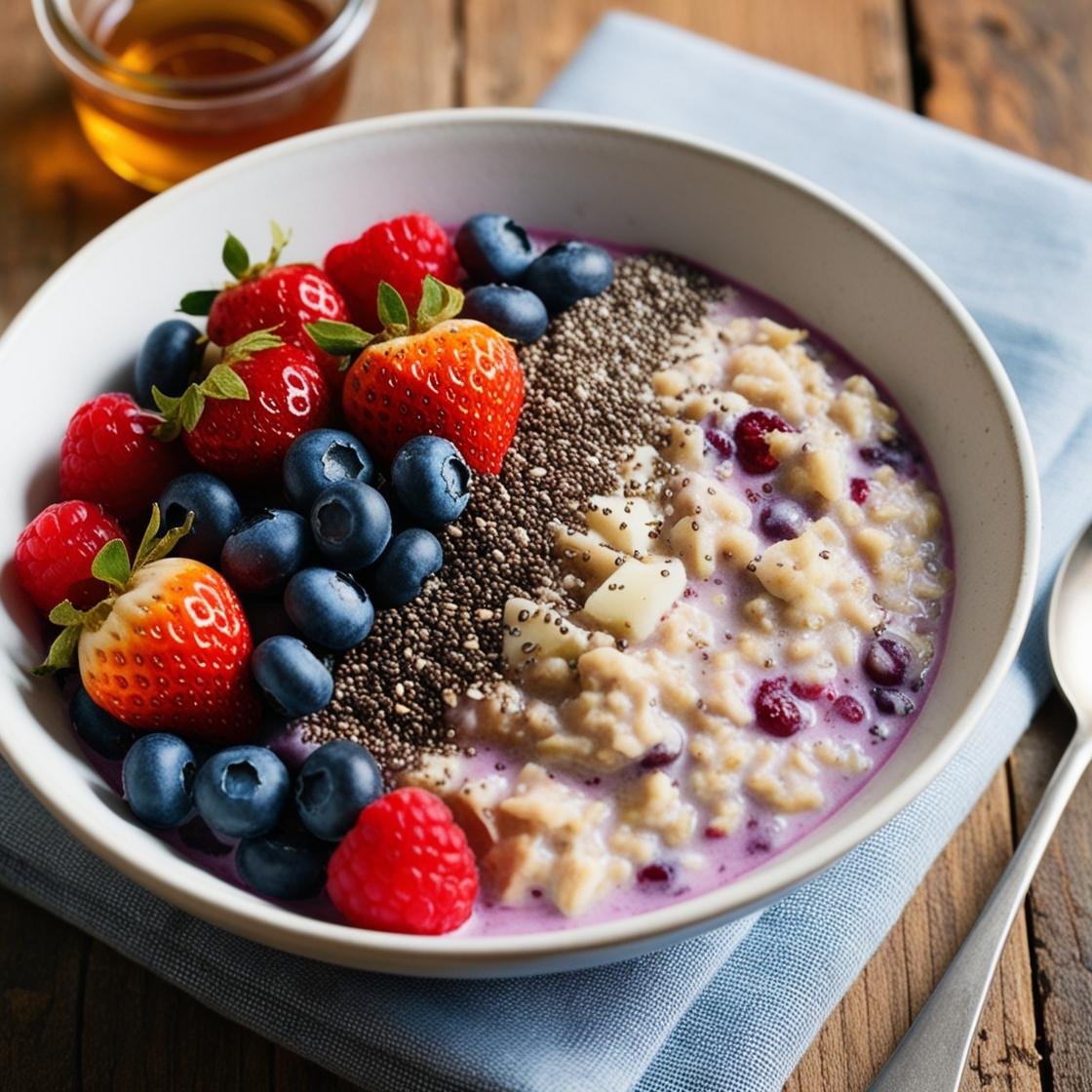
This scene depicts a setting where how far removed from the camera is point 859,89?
2.39 m

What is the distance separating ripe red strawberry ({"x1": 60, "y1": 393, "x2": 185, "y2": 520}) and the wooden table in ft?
1.55

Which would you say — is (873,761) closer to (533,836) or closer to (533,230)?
(533,836)

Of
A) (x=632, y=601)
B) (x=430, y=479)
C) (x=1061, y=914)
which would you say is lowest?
(x=1061, y=914)

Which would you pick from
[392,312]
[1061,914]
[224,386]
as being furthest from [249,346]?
[1061,914]

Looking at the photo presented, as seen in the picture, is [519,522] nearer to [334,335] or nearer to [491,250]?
[334,335]

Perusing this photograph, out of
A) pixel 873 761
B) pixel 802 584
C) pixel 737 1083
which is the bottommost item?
pixel 737 1083

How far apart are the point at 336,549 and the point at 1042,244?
3.95 ft

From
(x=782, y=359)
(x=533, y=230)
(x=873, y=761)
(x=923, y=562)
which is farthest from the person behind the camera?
(x=533, y=230)

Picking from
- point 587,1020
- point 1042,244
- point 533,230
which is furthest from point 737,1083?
point 1042,244

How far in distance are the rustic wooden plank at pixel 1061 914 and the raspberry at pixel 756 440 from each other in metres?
0.50

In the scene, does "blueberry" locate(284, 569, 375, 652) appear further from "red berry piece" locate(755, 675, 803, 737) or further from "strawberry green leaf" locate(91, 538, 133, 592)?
"red berry piece" locate(755, 675, 803, 737)

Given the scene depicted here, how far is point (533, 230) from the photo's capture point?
193 centimetres

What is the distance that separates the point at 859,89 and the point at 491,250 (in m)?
1.00

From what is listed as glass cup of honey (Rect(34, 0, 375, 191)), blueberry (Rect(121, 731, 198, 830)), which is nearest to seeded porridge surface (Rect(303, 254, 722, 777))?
blueberry (Rect(121, 731, 198, 830))
